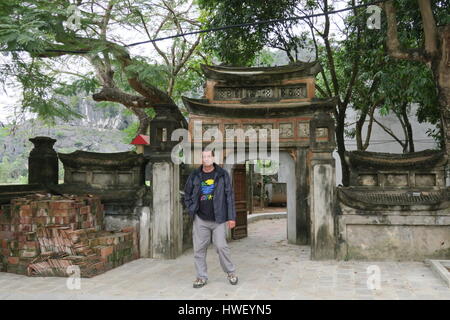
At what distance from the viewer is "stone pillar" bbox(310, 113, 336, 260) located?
7449 mm

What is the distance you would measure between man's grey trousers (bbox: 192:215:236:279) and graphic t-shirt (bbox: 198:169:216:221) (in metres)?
0.10

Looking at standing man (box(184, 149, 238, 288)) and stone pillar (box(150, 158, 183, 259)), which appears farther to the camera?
stone pillar (box(150, 158, 183, 259))

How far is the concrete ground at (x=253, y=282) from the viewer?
17.0 feet

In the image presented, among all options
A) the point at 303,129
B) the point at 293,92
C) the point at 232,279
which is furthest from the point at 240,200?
the point at 232,279

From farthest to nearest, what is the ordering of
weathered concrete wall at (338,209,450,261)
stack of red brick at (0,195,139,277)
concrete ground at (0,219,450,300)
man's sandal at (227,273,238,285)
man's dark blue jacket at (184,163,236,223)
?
1. weathered concrete wall at (338,209,450,261)
2. stack of red brick at (0,195,139,277)
3. man's sandal at (227,273,238,285)
4. man's dark blue jacket at (184,163,236,223)
5. concrete ground at (0,219,450,300)

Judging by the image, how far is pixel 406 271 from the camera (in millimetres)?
6477

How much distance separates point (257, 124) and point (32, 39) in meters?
5.98

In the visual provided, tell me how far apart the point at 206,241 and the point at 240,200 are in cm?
544

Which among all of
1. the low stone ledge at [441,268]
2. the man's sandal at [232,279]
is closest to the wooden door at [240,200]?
the man's sandal at [232,279]

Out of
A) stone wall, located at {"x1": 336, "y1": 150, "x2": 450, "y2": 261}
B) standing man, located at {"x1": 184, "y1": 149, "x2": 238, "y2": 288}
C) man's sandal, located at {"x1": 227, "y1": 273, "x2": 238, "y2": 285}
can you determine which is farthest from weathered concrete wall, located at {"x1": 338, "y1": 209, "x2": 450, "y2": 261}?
standing man, located at {"x1": 184, "y1": 149, "x2": 238, "y2": 288}

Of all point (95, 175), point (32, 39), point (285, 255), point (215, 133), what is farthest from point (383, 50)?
point (32, 39)

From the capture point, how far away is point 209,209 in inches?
221

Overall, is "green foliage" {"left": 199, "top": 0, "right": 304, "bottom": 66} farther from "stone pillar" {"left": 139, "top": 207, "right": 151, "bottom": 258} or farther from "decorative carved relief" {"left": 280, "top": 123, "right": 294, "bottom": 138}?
"stone pillar" {"left": 139, "top": 207, "right": 151, "bottom": 258}
